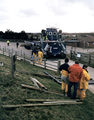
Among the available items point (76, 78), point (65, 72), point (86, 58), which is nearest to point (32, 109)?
point (76, 78)

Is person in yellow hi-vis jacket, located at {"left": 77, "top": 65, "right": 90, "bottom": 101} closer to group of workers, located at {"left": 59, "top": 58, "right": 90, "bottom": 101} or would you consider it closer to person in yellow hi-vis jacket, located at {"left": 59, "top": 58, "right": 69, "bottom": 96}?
group of workers, located at {"left": 59, "top": 58, "right": 90, "bottom": 101}

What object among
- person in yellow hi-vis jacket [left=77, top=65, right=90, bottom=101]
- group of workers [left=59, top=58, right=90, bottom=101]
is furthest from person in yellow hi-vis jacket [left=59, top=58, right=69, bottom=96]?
person in yellow hi-vis jacket [left=77, top=65, right=90, bottom=101]

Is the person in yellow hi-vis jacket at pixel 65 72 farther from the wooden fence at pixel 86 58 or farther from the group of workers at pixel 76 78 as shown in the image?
the wooden fence at pixel 86 58

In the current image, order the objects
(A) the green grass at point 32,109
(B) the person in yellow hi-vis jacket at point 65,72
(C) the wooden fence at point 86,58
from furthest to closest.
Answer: (C) the wooden fence at point 86,58, (B) the person in yellow hi-vis jacket at point 65,72, (A) the green grass at point 32,109

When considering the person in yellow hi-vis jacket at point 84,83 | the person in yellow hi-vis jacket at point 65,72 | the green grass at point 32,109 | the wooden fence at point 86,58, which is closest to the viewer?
the green grass at point 32,109

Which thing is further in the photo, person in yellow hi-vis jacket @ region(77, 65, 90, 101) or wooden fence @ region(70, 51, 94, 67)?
wooden fence @ region(70, 51, 94, 67)

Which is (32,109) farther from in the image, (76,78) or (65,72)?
(65,72)

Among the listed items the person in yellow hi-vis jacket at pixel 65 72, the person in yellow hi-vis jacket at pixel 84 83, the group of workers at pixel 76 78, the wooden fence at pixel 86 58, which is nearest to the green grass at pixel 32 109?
the person in yellow hi-vis jacket at pixel 84 83

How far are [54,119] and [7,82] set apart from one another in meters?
2.78

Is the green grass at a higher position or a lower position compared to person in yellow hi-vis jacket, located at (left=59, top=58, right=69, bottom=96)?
lower

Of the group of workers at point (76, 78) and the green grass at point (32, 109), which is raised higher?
the group of workers at point (76, 78)

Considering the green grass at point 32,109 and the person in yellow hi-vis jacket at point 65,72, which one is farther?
the person in yellow hi-vis jacket at point 65,72

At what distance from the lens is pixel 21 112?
15.9 feet

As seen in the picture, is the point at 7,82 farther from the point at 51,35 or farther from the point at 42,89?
the point at 51,35
